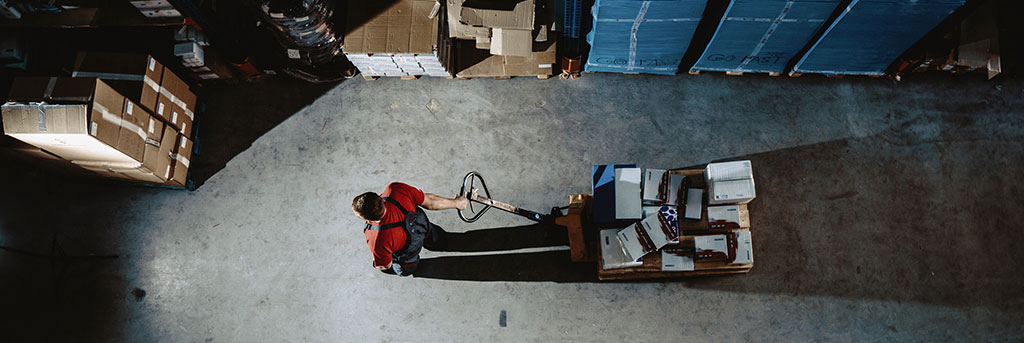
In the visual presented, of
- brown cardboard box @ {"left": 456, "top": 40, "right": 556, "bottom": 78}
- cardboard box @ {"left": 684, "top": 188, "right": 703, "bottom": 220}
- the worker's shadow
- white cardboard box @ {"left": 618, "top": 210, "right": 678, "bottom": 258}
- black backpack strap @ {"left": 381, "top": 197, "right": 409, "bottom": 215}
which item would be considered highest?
brown cardboard box @ {"left": 456, "top": 40, "right": 556, "bottom": 78}

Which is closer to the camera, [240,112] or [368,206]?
[368,206]

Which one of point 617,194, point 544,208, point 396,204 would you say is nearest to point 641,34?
point 617,194

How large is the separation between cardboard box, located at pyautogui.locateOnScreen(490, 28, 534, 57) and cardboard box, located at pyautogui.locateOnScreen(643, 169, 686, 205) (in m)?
2.04

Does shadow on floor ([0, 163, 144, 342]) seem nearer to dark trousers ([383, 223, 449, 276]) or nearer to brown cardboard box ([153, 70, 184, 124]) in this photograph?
brown cardboard box ([153, 70, 184, 124])

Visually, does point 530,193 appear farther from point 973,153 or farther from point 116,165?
point 973,153

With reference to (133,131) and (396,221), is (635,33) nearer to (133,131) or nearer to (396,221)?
(396,221)

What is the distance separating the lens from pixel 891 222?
5.84m

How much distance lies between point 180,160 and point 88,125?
124cm

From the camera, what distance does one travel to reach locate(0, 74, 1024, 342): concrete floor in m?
5.65

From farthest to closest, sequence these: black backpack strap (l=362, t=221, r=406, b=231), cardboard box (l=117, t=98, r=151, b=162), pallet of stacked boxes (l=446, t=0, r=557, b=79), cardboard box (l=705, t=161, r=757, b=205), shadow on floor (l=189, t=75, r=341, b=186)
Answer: shadow on floor (l=189, t=75, r=341, b=186)
pallet of stacked boxes (l=446, t=0, r=557, b=79)
cardboard box (l=117, t=98, r=151, b=162)
cardboard box (l=705, t=161, r=757, b=205)
black backpack strap (l=362, t=221, r=406, b=231)

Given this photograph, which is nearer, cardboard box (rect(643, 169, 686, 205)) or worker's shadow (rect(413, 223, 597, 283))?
cardboard box (rect(643, 169, 686, 205))

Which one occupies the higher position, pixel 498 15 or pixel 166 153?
pixel 498 15

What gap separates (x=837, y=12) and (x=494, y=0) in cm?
359

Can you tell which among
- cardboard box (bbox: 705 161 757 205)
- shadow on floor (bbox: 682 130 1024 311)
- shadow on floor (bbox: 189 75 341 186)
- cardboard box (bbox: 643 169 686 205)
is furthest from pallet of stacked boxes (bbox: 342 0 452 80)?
shadow on floor (bbox: 682 130 1024 311)
